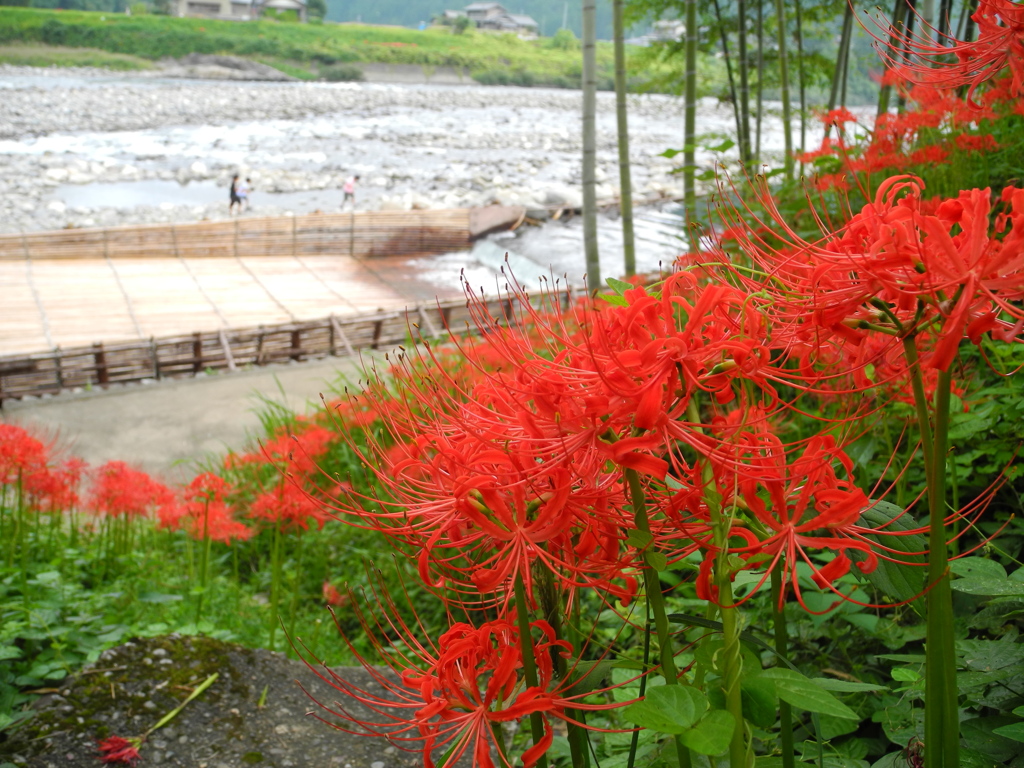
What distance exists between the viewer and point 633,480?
0.66 m

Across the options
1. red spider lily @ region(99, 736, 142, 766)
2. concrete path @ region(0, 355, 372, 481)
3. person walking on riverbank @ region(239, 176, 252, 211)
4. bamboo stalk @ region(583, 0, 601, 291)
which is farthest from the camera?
person walking on riverbank @ region(239, 176, 252, 211)

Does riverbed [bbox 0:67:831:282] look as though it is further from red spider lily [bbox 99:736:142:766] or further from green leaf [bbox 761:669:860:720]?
green leaf [bbox 761:669:860:720]

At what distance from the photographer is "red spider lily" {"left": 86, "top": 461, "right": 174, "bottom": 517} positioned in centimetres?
273

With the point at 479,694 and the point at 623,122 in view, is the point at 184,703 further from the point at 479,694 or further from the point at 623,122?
the point at 623,122

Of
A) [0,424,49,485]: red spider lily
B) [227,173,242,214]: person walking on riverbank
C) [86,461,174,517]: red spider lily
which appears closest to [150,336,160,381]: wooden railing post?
[86,461,174,517]: red spider lily

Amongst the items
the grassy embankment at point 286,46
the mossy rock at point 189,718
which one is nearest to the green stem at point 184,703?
the mossy rock at point 189,718

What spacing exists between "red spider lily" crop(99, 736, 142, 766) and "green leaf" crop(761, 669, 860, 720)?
5.05 feet

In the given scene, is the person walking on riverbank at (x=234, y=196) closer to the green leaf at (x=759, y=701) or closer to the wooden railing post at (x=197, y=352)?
the wooden railing post at (x=197, y=352)

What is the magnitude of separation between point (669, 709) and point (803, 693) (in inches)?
5.1

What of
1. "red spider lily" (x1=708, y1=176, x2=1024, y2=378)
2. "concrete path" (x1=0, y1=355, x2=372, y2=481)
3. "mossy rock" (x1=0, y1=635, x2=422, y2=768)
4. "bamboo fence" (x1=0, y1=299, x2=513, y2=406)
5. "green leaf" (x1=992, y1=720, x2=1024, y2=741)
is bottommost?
"concrete path" (x1=0, y1=355, x2=372, y2=481)

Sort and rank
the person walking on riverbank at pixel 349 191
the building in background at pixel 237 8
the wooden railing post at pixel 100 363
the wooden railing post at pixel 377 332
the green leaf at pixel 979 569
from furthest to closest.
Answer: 1. the building in background at pixel 237 8
2. the person walking on riverbank at pixel 349 191
3. the wooden railing post at pixel 377 332
4. the wooden railing post at pixel 100 363
5. the green leaf at pixel 979 569

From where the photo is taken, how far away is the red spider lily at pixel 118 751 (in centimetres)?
170

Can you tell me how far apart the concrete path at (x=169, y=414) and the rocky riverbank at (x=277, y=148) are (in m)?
11.0

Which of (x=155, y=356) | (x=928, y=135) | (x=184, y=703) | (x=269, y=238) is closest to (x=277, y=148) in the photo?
(x=269, y=238)
